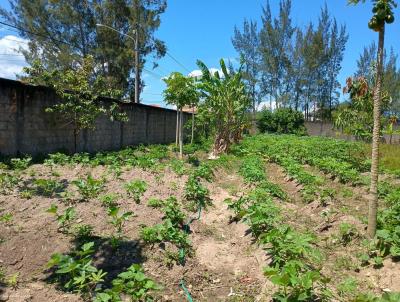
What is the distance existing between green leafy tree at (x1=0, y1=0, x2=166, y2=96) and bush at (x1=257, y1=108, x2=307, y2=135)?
563 inches

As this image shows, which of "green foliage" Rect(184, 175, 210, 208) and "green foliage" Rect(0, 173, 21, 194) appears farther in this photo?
"green foliage" Rect(184, 175, 210, 208)

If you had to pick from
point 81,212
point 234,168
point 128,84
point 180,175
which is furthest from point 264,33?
point 81,212

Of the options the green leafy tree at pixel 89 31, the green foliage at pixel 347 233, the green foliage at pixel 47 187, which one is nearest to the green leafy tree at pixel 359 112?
the green foliage at pixel 347 233

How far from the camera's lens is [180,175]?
10.2 meters

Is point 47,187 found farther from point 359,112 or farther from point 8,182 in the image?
point 359,112

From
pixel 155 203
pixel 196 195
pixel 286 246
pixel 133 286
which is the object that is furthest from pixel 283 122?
Answer: pixel 133 286

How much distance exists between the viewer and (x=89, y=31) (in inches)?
1356

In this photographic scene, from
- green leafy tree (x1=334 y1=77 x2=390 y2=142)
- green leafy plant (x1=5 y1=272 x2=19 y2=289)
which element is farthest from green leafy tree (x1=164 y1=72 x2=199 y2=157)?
green leafy plant (x1=5 y1=272 x2=19 y2=289)

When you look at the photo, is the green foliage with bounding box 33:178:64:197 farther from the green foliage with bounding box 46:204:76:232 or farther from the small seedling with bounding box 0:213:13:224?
the green foliage with bounding box 46:204:76:232

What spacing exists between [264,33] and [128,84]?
65.9 ft

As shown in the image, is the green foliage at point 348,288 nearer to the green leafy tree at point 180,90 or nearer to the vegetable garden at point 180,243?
the vegetable garden at point 180,243

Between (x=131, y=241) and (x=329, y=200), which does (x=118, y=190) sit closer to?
(x=131, y=241)

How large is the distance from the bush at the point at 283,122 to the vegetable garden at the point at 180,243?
32.0 metres

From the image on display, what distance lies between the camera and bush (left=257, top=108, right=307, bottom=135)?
40.9m
